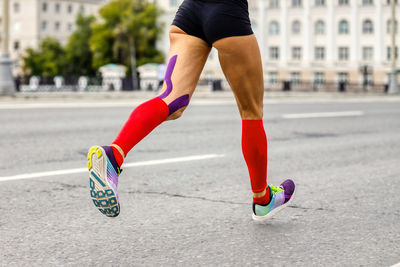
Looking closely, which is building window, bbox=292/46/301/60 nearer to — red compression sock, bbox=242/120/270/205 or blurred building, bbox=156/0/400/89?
blurred building, bbox=156/0/400/89

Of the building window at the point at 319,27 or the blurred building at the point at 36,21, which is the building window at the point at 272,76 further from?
the blurred building at the point at 36,21

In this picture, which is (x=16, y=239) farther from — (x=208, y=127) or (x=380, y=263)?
(x=208, y=127)

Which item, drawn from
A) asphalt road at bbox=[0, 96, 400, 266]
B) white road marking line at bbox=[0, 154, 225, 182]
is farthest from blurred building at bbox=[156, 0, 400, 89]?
white road marking line at bbox=[0, 154, 225, 182]

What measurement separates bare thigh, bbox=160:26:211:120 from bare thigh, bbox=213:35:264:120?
106 millimetres

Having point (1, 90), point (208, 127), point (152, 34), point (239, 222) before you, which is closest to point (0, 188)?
point (239, 222)

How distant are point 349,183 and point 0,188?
2655 millimetres

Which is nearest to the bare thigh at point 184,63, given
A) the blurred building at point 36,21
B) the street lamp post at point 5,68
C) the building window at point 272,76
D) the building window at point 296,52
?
the street lamp post at point 5,68

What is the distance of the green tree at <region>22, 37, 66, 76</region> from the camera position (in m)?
98.9

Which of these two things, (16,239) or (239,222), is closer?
(16,239)

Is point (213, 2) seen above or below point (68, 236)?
above

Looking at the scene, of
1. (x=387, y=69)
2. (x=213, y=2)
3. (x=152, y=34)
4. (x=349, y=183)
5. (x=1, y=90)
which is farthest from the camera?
(x=152, y=34)

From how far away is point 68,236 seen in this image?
3281 millimetres

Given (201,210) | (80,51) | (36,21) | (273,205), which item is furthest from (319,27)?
(273,205)

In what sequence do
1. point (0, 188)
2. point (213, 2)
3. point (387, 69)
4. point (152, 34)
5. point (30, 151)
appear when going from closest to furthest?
point (213, 2), point (0, 188), point (30, 151), point (387, 69), point (152, 34)
